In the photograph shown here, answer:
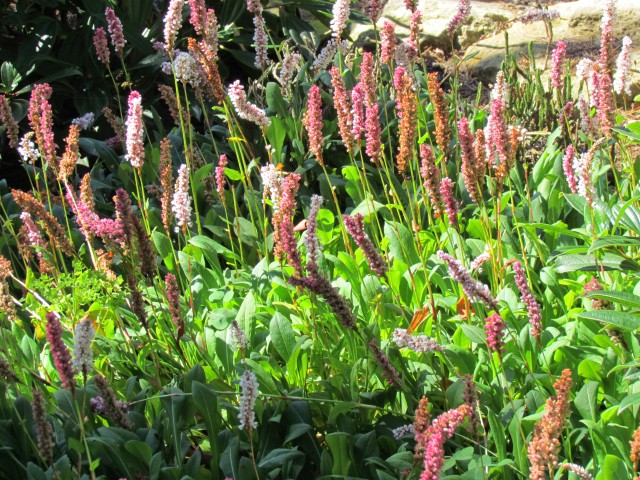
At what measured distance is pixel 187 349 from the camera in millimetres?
2932

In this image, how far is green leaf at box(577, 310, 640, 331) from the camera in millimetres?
2143

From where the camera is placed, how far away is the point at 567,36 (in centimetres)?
655

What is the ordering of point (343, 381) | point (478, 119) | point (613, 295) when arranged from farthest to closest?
1. point (478, 119)
2. point (343, 381)
3. point (613, 295)

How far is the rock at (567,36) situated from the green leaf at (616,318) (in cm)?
407

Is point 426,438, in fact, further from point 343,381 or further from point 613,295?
point 343,381

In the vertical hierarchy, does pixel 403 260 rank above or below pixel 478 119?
below

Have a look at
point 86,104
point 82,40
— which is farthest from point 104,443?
point 82,40

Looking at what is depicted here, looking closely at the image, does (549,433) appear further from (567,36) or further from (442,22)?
(442,22)

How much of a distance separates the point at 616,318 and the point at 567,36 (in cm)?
484

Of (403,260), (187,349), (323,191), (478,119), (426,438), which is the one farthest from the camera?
(478,119)

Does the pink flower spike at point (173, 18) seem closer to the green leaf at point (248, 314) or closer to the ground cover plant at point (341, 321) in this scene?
the ground cover plant at point (341, 321)

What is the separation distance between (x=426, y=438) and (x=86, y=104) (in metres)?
3.89

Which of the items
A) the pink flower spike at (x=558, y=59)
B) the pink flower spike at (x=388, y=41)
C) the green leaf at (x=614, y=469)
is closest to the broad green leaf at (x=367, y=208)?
the pink flower spike at (x=388, y=41)

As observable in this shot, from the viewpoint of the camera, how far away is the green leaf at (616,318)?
214 centimetres
